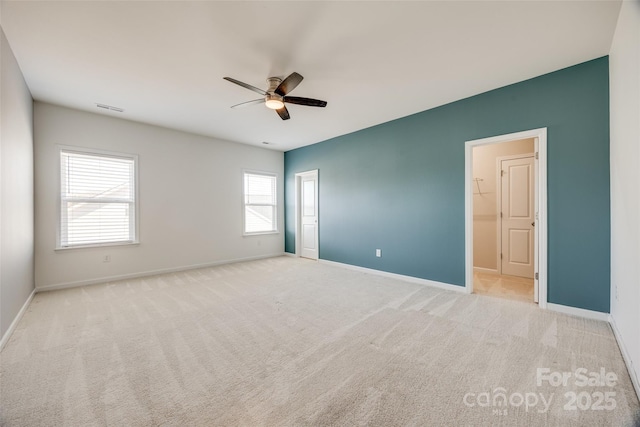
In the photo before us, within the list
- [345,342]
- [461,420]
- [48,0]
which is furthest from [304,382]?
[48,0]

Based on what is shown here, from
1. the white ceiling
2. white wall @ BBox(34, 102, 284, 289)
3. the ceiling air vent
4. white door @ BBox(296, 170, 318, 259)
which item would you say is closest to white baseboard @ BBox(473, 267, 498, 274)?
the white ceiling

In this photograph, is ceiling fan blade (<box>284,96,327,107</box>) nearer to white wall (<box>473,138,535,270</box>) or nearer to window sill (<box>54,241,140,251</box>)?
white wall (<box>473,138,535,270</box>)

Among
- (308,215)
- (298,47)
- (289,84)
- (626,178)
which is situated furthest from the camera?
(308,215)

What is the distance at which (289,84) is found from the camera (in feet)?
8.79

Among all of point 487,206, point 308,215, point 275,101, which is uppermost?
point 275,101

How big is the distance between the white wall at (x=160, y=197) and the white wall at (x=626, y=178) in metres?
5.65

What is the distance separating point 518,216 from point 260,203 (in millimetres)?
5207

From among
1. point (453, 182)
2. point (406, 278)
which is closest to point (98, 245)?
point (406, 278)

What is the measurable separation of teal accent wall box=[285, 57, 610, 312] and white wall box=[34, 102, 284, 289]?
1.78 meters

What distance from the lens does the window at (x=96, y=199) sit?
388cm

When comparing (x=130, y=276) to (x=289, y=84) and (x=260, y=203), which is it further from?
(x=289, y=84)

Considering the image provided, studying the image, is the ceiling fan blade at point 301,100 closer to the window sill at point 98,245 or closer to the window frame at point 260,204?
the window frame at point 260,204

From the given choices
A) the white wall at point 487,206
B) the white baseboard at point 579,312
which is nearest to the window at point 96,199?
the white baseboard at point 579,312

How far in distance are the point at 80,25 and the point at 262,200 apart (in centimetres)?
436
